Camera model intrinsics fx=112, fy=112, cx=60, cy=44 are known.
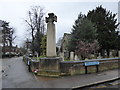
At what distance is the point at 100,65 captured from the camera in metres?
11.3

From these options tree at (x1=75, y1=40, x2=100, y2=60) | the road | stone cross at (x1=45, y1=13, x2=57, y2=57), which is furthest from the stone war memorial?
tree at (x1=75, y1=40, x2=100, y2=60)

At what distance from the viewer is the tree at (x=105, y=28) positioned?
75.4 ft

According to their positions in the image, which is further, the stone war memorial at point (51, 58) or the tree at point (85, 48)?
the tree at point (85, 48)

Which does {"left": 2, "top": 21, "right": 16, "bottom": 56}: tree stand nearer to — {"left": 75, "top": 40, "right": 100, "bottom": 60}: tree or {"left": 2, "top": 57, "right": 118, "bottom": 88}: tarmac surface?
{"left": 75, "top": 40, "right": 100, "bottom": 60}: tree

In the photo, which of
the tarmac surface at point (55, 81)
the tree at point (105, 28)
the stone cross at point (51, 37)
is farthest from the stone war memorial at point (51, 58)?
the tree at point (105, 28)

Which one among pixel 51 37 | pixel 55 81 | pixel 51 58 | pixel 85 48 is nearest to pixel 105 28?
pixel 85 48

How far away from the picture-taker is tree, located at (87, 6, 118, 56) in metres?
23.0

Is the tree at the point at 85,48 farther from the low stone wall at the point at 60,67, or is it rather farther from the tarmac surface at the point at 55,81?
the tarmac surface at the point at 55,81

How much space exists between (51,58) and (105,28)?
58.8 ft

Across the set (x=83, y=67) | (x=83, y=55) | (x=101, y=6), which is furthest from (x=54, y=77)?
(x=101, y=6)

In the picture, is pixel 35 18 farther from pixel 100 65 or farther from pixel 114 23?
pixel 100 65

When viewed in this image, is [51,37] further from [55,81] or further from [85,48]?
[85,48]

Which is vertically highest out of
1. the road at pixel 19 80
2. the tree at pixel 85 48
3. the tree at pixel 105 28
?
the tree at pixel 105 28

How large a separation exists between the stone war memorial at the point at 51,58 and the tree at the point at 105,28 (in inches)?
621
